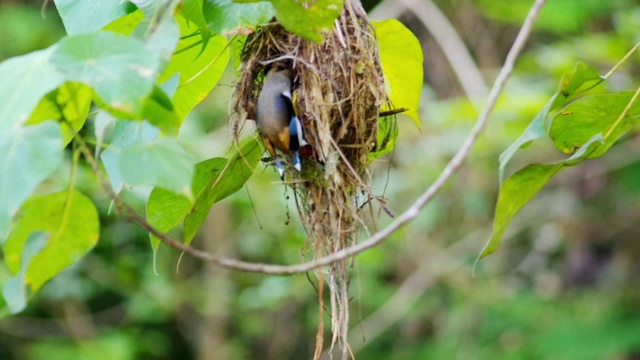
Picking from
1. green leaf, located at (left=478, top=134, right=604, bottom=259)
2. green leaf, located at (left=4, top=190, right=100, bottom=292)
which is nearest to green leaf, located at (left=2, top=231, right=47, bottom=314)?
green leaf, located at (left=4, top=190, right=100, bottom=292)

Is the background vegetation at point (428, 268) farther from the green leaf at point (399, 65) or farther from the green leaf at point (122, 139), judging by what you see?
the green leaf at point (122, 139)

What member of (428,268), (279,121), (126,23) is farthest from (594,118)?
(428,268)

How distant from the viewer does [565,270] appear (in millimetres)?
4262

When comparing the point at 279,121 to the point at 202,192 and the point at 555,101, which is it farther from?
the point at 555,101

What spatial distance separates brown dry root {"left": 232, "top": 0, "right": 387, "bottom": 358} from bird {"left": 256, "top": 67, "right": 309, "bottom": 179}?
1 cm

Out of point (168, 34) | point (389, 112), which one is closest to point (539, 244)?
point (389, 112)

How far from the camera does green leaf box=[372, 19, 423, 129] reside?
122cm

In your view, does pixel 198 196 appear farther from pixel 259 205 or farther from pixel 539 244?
pixel 539 244

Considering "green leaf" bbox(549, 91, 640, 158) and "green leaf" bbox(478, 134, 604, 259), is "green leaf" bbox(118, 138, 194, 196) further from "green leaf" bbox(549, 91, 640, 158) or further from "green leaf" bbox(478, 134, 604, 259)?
"green leaf" bbox(549, 91, 640, 158)

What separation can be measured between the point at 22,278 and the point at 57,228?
52mm

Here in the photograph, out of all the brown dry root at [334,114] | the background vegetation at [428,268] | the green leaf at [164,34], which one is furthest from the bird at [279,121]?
the background vegetation at [428,268]

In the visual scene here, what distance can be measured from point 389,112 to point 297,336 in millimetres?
3610

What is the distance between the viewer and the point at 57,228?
0.76 metres

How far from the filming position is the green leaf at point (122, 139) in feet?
3.25
